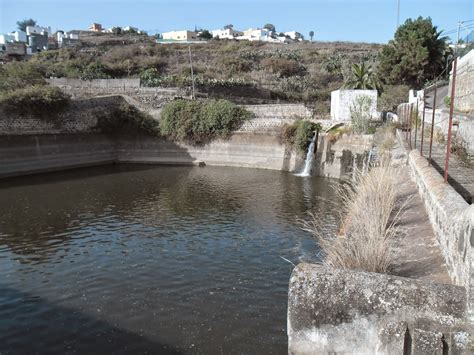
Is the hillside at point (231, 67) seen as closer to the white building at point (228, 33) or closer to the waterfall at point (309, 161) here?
the waterfall at point (309, 161)

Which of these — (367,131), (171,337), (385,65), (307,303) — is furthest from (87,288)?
(385,65)

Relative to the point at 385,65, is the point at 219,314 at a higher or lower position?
lower

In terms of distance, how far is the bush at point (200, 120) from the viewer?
30734 mm

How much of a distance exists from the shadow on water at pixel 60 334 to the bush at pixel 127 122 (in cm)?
2461

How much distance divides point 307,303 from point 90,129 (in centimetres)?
2985

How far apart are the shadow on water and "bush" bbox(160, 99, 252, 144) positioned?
75.4ft

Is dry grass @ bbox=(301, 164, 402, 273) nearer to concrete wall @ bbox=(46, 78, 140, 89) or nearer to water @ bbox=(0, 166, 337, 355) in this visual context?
water @ bbox=(0, 166, 337, 355)

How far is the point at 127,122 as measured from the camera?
32.8 meters

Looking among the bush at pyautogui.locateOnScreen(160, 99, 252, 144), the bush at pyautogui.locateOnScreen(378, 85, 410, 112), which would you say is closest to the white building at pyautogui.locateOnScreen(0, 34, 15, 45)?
the bush at pyautogui.locateOnScreen(160, 99, 252, 144)

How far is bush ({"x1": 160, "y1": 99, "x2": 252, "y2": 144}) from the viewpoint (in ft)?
101

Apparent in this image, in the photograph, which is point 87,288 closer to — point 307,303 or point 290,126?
point 307,303

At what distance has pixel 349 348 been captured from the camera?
434cm

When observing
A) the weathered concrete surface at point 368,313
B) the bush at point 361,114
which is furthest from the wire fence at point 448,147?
the bush at point 361,114

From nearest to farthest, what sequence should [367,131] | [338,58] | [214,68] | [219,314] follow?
[219,314] < [367,131] < [214,68] < [338,58]
